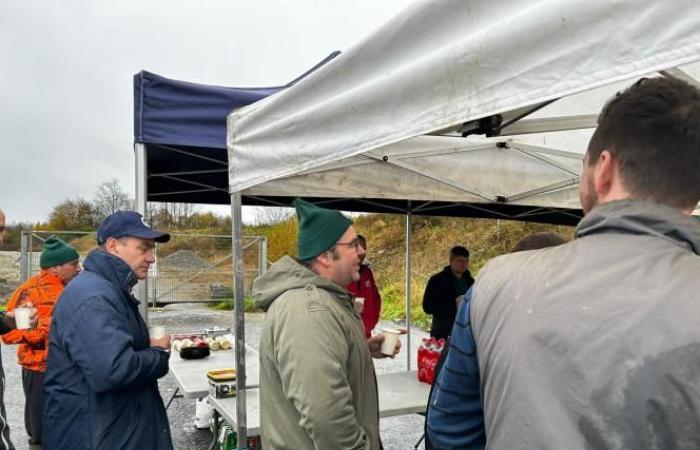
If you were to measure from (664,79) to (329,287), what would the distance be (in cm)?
131

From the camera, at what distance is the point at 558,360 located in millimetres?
816

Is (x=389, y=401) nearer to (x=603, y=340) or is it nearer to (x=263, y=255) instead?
(x=603, y=340)

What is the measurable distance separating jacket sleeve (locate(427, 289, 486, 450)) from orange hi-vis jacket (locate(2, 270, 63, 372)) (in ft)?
13.2

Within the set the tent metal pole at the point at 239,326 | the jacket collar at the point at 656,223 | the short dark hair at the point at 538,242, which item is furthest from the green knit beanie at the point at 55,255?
the jacket collar at the point at 656,223

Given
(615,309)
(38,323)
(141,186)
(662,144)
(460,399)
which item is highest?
(141,186)

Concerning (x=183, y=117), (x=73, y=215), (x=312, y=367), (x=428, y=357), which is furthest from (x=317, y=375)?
(x=73, y=215)

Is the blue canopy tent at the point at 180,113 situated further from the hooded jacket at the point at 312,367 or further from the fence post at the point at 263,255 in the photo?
the fence post at the point at 263,255

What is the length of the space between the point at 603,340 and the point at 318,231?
137cm

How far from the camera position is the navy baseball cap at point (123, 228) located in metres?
2.42

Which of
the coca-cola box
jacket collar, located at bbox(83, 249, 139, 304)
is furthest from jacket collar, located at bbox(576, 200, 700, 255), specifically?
the coca-cola box

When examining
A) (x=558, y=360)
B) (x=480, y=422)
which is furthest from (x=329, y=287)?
(x=558, y=360)

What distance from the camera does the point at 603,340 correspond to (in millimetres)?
782

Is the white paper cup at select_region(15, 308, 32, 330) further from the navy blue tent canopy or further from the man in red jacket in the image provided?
the man in red jacket

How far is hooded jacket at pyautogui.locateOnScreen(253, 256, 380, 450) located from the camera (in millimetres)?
1662
